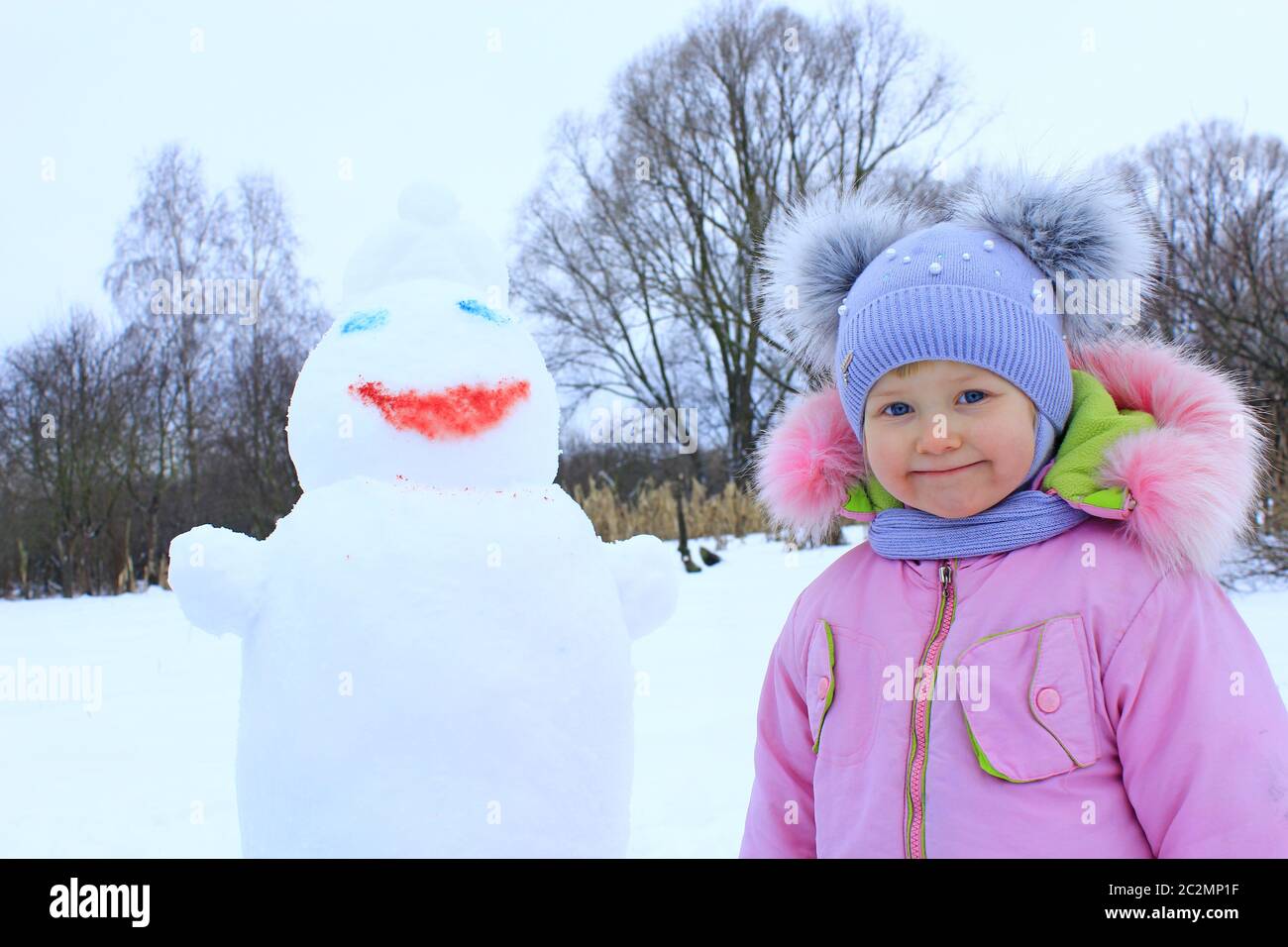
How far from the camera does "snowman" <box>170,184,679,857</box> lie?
74.8 inches

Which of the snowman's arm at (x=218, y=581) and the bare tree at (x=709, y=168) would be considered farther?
the bare tree at (x=709, y=168)

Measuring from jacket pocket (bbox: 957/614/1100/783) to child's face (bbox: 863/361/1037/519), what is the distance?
0.66 feet

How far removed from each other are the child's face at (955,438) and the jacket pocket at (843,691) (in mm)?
230

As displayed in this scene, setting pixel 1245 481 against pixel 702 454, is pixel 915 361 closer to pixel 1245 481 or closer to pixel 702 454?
pixel 1245 481

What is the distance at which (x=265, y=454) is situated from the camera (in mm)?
13062

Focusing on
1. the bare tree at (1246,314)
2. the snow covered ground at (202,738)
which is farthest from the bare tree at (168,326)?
the bare tree at (1246,314)

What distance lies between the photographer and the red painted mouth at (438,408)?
216 centimetres

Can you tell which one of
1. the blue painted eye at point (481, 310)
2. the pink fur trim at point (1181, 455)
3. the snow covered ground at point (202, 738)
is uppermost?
the blue painted eye at point (481, 310)

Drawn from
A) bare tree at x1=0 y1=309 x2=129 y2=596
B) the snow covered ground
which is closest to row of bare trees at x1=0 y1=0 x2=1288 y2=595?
bare tree at x1=0 y1=309 x2=129 y2=596

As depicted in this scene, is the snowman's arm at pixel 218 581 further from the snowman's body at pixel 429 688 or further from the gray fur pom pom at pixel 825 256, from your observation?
the gray fur pom pom at pixel 825 256

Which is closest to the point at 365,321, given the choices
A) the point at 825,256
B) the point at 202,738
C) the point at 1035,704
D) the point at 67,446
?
the point at 825,256

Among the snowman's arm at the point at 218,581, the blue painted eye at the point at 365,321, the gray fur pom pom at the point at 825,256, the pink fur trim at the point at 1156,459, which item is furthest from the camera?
the blue painted eye at the point at 365,321

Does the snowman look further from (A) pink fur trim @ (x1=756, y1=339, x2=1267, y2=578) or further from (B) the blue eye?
(B) the blue eye
